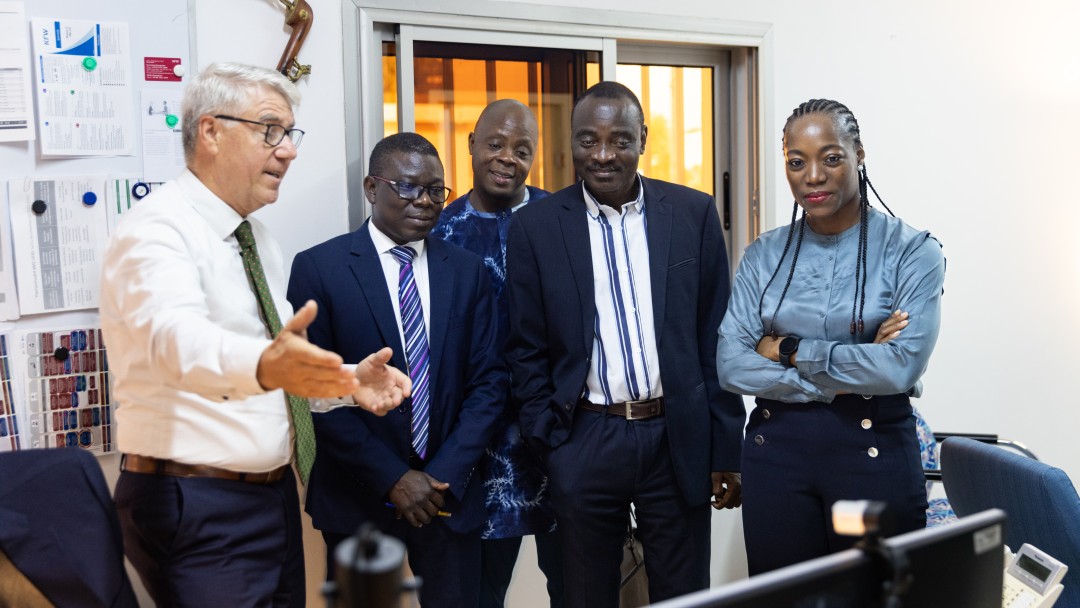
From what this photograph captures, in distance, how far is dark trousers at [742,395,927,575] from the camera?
214 centimetres

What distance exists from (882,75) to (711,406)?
6.65 feet

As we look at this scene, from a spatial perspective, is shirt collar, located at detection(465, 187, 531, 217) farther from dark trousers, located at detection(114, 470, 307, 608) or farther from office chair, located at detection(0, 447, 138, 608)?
office chair, located at detection(0, 447, 138, 608)

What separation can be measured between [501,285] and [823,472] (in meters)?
1.11

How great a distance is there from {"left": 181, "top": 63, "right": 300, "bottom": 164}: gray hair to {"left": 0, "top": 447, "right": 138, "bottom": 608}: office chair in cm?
68

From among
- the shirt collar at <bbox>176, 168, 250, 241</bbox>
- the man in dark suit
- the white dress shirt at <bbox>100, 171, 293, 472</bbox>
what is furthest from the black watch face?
the shirt collar at <bbox>176, 168, 250, 241</bbox>

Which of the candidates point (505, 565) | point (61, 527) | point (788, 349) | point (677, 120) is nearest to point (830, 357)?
point (788, 349)

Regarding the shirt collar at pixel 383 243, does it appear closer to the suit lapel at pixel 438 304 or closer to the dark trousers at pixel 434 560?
the suit lapel at pixel 438 304

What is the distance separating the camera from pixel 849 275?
2.26 meters

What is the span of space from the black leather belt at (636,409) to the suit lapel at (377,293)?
553 mm

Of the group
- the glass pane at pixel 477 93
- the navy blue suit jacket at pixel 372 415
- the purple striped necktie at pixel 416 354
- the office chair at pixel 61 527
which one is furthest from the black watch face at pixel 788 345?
the office chair at pixel 61 527

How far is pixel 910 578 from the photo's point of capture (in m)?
1.01

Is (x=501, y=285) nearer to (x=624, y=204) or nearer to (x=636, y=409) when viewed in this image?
(x=624, y=204)

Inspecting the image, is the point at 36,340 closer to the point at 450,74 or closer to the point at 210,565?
the point at 210,565

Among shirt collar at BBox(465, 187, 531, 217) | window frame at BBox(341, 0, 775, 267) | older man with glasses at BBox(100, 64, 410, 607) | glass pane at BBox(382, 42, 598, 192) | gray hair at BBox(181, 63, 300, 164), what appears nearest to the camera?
older man with glasses at BBox(100, 64, 410, 607)
